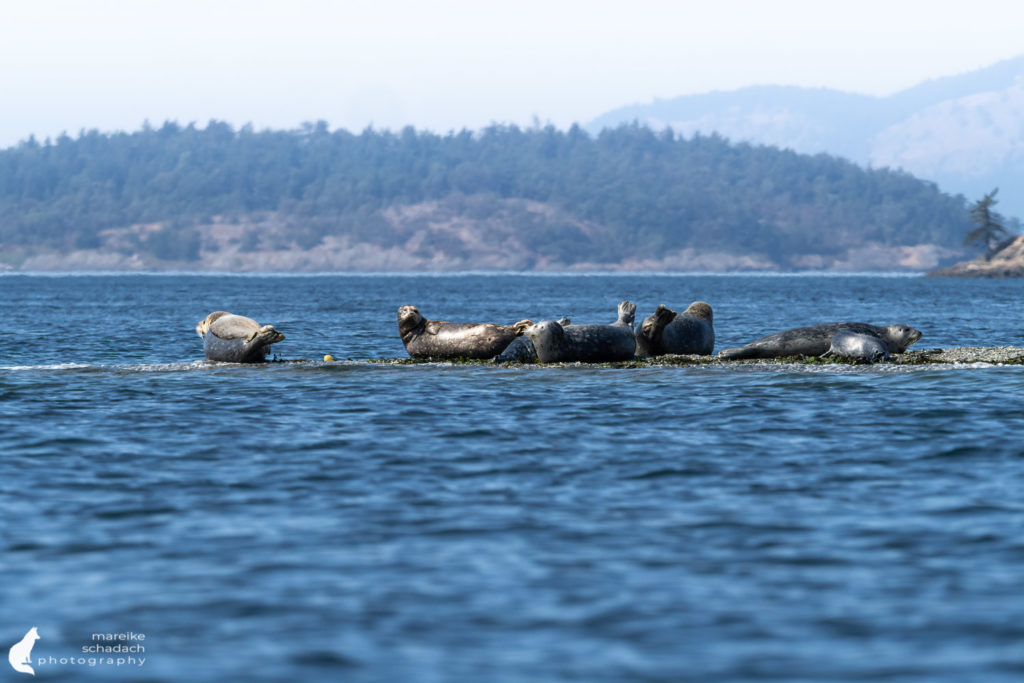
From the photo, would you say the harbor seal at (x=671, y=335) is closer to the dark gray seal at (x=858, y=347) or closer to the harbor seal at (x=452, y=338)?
the harbor seal at (x=452, y=338)

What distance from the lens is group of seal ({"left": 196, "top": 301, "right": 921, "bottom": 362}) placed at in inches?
1015

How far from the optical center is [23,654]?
7977mm

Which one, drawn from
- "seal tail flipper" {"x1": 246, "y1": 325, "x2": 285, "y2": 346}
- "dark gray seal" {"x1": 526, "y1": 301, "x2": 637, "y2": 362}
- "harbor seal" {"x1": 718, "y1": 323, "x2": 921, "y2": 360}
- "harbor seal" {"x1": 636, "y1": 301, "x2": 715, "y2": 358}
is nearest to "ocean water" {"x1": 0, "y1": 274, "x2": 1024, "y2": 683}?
"dark gray seal" {"x1": 526, "y1": 301, "x2": 637, "y2": 362}

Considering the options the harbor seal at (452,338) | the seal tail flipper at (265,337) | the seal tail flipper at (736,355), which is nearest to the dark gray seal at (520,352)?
the harbor seal at (452,338)

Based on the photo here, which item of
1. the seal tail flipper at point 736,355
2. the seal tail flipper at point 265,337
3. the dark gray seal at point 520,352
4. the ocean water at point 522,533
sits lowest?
the ocean water at point 522,533

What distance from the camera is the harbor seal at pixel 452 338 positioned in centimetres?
2689

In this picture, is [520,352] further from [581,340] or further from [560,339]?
[581,340]

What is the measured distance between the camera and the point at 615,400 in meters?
20.7

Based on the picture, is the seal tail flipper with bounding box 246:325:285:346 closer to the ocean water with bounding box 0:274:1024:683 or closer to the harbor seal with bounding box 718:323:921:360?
the ocean water with bounding box 0:274:1024:683

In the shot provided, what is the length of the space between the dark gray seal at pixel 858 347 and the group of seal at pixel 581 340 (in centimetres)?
2

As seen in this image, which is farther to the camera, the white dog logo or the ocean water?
the ocean water

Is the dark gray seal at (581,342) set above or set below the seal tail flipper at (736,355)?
above

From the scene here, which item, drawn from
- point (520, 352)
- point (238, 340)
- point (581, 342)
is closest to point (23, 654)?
point (520, 352)

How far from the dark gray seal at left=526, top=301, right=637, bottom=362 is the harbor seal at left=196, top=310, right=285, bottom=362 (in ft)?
17.5
